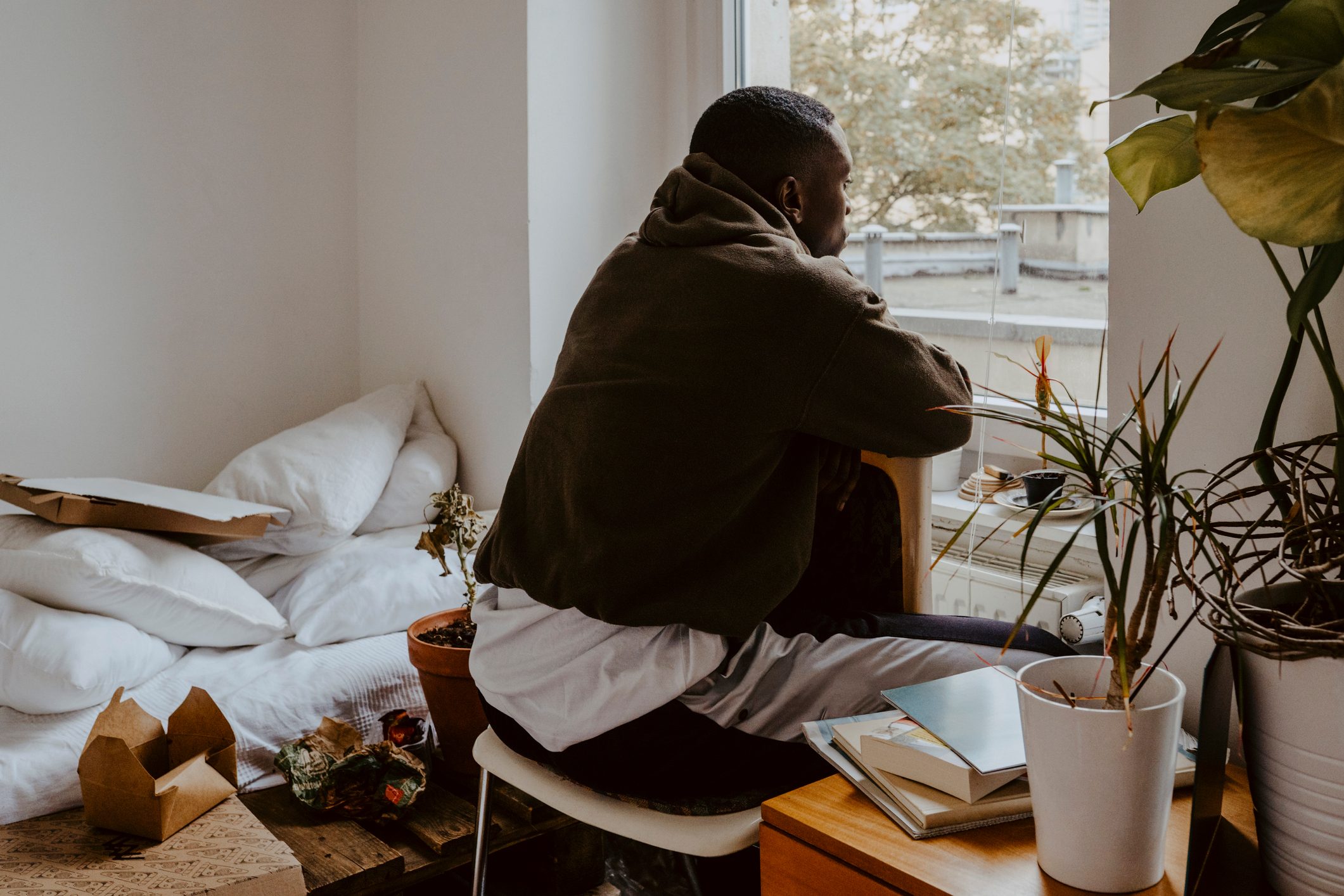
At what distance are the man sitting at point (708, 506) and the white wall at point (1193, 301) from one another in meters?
0.20

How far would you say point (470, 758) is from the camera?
168cm

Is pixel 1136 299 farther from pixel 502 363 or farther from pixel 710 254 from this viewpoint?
pixel 502 363

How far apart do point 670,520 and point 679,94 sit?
4.73 feet

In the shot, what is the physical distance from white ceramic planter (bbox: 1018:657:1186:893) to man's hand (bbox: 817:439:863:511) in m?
0.41

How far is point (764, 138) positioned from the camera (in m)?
1.23

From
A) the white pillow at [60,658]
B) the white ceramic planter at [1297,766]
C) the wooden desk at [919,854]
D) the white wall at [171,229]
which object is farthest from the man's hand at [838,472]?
the white wall at [171,229]

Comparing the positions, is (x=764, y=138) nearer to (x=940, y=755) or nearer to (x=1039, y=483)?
(x=1039, y=483)

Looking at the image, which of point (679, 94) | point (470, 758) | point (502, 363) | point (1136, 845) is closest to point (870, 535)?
point (1136, 845)

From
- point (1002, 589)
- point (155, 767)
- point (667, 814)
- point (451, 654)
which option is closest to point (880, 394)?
point (667, 814)

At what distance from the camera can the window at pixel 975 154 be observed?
1.61 metres

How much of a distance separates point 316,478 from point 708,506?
1.20 m

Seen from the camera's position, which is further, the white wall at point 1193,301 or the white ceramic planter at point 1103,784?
the white wall at point 1193,301

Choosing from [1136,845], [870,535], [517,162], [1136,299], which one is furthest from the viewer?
[517,162]

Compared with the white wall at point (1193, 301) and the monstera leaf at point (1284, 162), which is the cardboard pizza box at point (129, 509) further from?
the monstera leaf at point (1284, 162)
